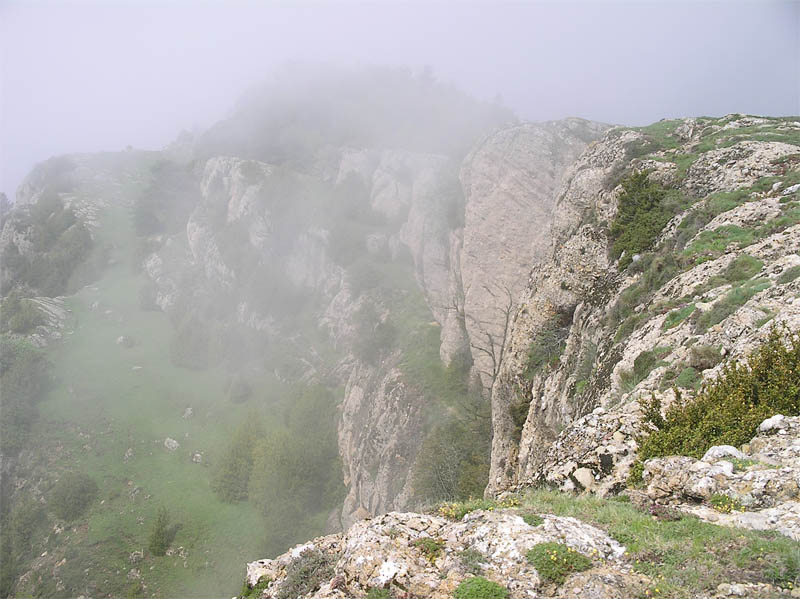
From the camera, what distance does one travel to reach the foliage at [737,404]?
8.58 meters

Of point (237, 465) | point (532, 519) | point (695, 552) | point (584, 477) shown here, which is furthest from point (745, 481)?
point (237, 465)

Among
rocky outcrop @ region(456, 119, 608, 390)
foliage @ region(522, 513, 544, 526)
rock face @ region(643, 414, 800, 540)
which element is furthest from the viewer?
rocky outcrop @ region(456, 119, 608, 390)

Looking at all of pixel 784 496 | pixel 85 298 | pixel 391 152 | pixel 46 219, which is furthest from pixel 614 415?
pixel 46 219

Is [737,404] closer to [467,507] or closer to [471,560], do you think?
[467,507]

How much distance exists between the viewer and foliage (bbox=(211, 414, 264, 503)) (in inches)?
2321

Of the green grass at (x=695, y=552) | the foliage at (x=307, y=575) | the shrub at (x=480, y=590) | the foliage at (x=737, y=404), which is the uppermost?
the foliage at (x=737, y=404)

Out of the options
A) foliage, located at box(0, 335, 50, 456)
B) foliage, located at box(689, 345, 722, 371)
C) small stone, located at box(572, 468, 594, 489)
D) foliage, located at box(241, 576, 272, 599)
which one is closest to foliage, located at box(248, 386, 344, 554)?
foliage, located at box(0, 335, 50, 456)

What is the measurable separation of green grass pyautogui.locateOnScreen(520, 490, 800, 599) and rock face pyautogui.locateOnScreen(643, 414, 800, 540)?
47cm

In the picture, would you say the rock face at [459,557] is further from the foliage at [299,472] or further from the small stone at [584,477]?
the foliage at [299,472]

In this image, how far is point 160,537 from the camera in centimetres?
5116

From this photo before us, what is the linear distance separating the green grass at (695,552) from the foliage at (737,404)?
8.33 ft

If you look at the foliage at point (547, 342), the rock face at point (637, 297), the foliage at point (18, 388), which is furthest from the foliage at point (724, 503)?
the foliage at point (18, 388)

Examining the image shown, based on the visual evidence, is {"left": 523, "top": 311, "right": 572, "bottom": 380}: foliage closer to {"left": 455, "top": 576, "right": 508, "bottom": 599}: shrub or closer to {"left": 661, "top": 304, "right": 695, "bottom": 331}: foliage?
{"left": 661, "top": 304, "right": 695, "bottom": 331}: foliage

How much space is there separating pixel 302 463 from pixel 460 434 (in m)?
25.4
